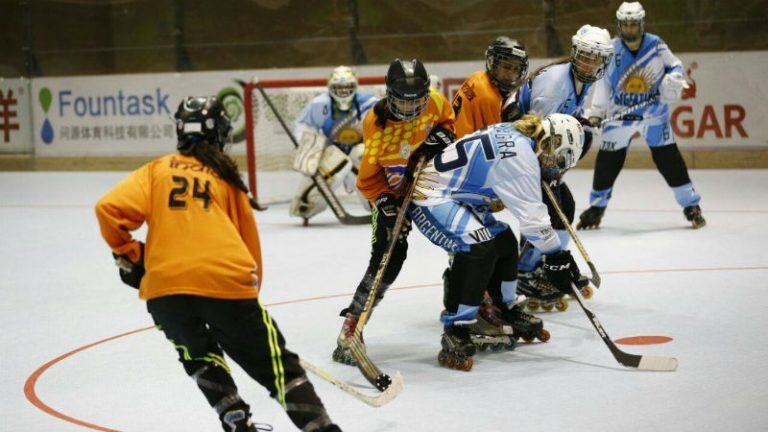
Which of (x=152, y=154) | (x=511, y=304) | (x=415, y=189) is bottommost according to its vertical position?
(x=152, y=154)

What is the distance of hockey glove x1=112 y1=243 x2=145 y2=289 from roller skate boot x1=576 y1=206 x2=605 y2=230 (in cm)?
491

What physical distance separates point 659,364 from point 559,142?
909mm

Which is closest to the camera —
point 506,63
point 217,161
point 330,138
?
point 217,161

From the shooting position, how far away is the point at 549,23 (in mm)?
11180

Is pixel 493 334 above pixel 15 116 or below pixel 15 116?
above

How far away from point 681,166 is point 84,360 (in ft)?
14.5

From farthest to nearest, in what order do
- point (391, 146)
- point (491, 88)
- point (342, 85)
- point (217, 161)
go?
point (342, 85), point (491, 88), point (391, 146), point (217, 161)

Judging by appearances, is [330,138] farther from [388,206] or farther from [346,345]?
[346,345]

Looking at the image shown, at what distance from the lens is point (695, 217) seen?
743cm

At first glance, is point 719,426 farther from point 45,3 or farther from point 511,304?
point 45,3

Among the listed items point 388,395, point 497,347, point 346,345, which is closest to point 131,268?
point 388,395

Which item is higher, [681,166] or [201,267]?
[201,267]

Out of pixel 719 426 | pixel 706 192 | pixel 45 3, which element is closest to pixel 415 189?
pixel 719 426

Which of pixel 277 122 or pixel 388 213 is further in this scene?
pixel 277 122
